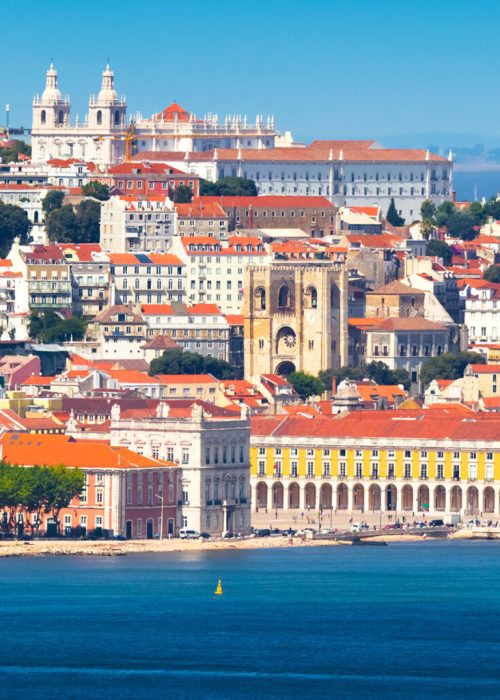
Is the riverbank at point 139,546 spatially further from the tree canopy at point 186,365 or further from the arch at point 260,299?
the arch at point 260,299

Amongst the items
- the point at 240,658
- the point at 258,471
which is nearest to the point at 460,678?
the point at 240,658

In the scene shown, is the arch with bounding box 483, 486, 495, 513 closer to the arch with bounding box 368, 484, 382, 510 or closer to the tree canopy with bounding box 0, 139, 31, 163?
the arch with bounding box 368, 484, 382, 510

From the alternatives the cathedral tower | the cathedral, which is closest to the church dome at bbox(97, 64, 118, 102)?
the cathedral

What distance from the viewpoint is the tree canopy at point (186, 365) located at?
445 ft

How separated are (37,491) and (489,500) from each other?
18.4 m

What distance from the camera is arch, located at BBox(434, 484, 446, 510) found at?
118312 mm

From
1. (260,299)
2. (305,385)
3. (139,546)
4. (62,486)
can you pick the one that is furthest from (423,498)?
(260,299)

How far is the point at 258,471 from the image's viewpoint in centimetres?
12044

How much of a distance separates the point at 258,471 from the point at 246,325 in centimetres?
2277

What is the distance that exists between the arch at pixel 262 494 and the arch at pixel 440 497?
5.19 meters

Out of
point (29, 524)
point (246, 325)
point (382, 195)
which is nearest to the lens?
point (29, 524)

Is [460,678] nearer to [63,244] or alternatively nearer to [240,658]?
[240,658]

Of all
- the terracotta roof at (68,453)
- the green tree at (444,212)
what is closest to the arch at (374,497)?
the terracotta roof at (68,453)

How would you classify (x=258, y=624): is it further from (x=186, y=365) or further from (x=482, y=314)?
(x=482, y=314)
